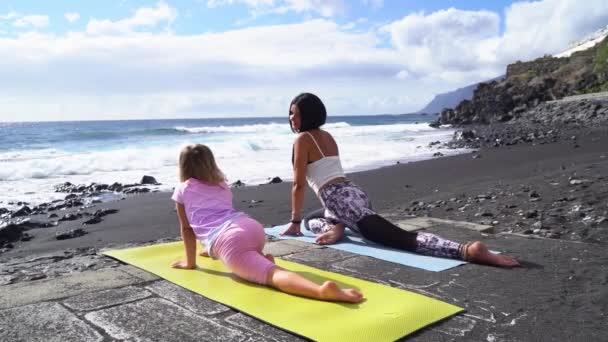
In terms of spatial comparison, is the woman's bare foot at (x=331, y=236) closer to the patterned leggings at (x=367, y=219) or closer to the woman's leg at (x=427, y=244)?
the patterned leggings at (x=367, y=219)

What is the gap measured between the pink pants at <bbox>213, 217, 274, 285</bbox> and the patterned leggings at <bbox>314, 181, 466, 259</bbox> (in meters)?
1.11

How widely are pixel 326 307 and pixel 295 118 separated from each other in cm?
208

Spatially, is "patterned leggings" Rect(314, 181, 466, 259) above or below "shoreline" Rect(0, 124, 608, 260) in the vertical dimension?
above

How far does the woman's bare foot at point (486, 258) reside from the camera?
11.4 ft

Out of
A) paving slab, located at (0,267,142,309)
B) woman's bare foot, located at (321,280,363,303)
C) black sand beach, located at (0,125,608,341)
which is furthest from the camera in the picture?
paving slab, located at (0,267,142,309)

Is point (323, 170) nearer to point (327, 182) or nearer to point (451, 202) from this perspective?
point (327, 182)

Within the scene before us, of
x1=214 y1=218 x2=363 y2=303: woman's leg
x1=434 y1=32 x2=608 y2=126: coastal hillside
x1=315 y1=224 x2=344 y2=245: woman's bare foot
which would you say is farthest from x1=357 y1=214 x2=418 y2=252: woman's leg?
x1=434 y1=32 x2=608 y2=126: coastal hillside

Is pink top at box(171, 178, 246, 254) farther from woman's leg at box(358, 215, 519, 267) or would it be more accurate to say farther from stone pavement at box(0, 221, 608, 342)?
woman's leg at box(358, 215, 519, 267)

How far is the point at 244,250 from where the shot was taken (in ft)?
10.7

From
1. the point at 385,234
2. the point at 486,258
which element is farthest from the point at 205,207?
the point at 486,258

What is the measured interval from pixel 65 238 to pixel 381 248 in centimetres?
461

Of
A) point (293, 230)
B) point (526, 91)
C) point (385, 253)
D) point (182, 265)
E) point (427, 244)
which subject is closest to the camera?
point (182, 265)

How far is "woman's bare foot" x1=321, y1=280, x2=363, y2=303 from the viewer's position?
8.96ft

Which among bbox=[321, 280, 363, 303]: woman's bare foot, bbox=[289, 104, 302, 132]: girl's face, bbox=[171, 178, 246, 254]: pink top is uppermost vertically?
bbox=[289, 104, 302, 132]: girl's face
